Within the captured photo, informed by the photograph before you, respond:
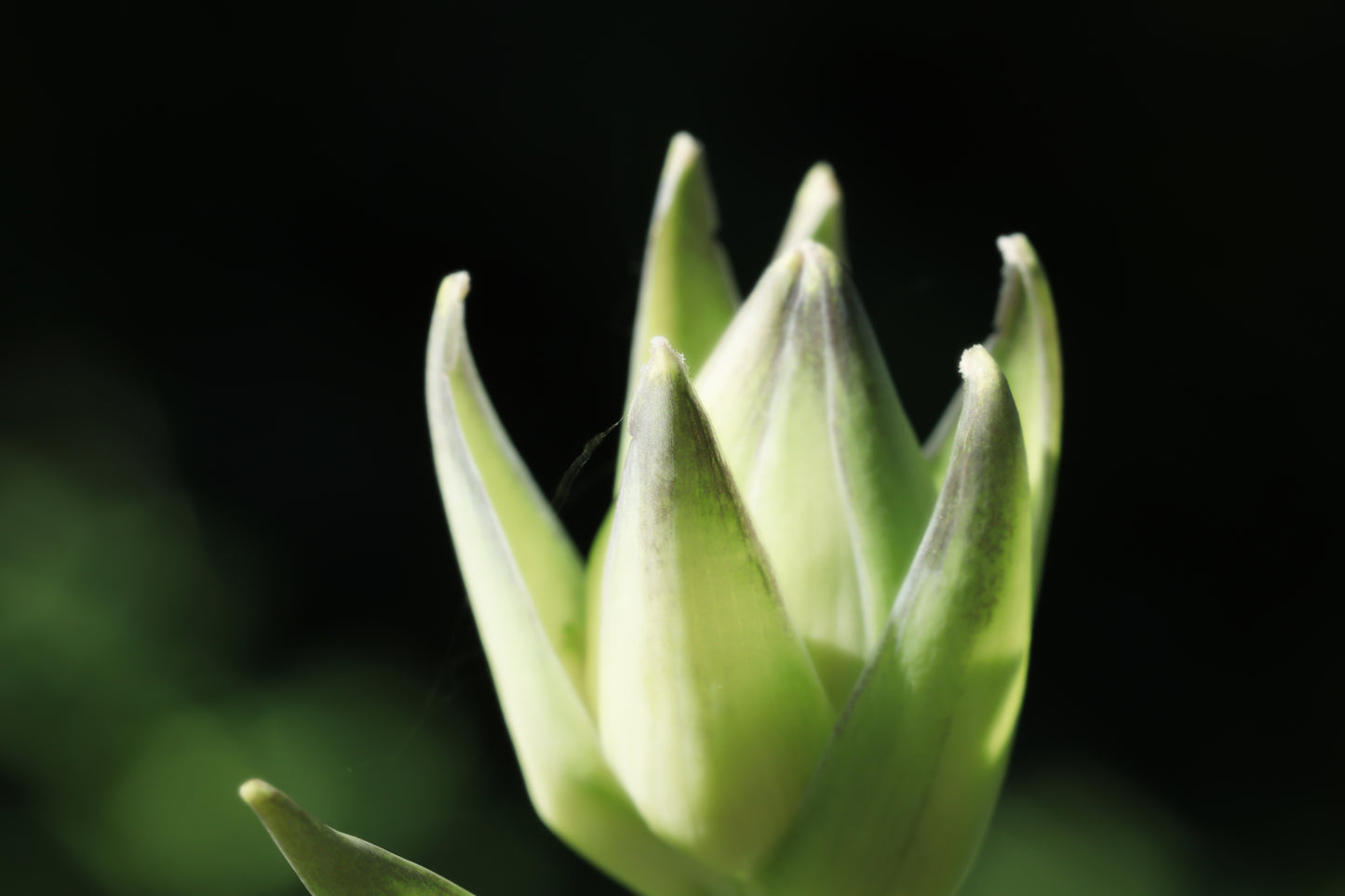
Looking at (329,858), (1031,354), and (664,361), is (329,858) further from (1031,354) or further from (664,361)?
(1031,354)

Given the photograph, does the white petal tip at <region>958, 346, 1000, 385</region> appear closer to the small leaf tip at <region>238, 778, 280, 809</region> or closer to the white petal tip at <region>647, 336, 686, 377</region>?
the white petal tip at <region>647, 336, 686, 377</region>

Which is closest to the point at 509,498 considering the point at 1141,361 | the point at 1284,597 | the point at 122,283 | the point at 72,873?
the point at 72,873

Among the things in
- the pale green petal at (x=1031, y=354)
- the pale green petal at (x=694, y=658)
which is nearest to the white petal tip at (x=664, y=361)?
the pale green petal at (x=694, y=658)

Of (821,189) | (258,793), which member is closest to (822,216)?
(821,189)

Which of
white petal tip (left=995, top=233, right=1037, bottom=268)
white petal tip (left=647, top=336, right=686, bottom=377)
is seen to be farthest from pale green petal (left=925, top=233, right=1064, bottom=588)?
white petal tip (left=647, top=336, right=686, bottom=377)

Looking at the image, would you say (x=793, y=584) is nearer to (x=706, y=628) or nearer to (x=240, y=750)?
(x=706, y=628)

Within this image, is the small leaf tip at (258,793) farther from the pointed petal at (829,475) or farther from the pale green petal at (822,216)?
the pale green petal at (822,216)

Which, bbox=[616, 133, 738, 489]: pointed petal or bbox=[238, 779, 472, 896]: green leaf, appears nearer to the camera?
bbox=[238, 779, 472, 896]: green leaf
